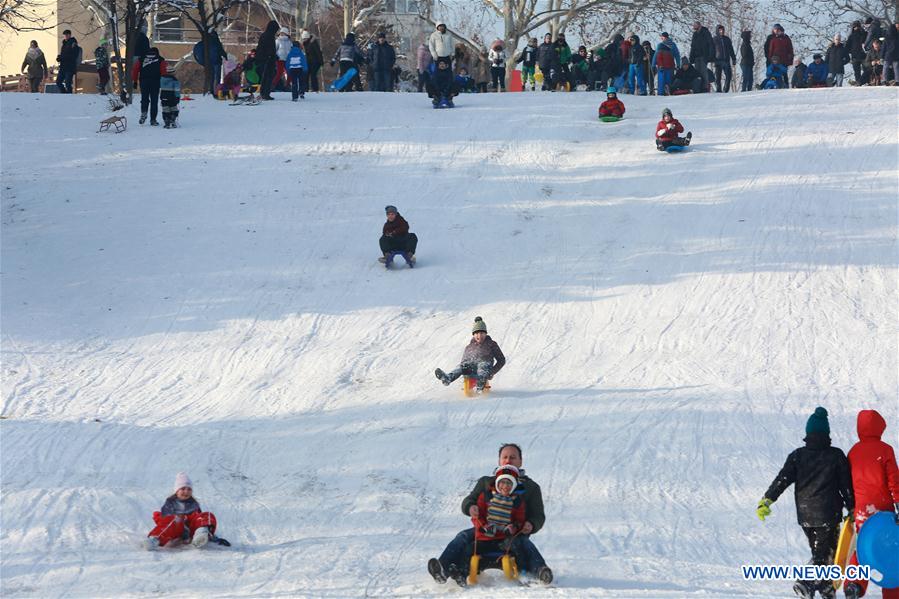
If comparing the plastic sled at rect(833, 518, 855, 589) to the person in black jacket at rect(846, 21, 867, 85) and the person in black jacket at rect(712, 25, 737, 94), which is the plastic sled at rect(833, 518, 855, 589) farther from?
the person in black jacket at rect(846, 21, 867, 85)

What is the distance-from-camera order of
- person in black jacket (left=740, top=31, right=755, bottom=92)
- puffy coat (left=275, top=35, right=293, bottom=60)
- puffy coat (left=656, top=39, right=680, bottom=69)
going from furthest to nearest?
person in black jacket (left=740, top=31, right=755, bottom=92), puffy coat (left=275, top=35, right=293, bottom=60), puffy coat (left=656, top=39, right=680, bottom=69)

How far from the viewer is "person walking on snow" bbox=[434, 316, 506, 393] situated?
460 inches

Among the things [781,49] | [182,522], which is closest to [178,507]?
[182,522]

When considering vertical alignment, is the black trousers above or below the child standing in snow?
above

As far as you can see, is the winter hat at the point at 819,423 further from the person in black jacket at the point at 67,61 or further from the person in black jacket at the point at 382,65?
the person in black jacket at the point at 67,61

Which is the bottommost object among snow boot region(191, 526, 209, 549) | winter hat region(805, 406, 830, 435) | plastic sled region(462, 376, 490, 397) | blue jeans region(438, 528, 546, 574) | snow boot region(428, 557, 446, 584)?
snow boot region(191, 526, 209, 549)

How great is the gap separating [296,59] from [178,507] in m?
18.0

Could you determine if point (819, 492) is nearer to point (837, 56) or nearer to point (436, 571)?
point (436, 571)

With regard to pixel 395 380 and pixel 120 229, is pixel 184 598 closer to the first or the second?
pixel 395 380

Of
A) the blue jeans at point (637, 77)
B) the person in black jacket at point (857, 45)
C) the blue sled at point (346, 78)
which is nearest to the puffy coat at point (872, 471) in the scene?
the blue jeans at point (637, 77)

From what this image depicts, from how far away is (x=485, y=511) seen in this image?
7324 millimetres

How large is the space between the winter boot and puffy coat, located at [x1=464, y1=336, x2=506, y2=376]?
5.01 meters

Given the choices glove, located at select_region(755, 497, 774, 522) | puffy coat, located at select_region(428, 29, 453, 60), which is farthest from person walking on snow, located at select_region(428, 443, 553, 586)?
puffy coat, located at select_region(428, 29, 453, 60)

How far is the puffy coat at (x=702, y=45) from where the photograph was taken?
2625 cm
